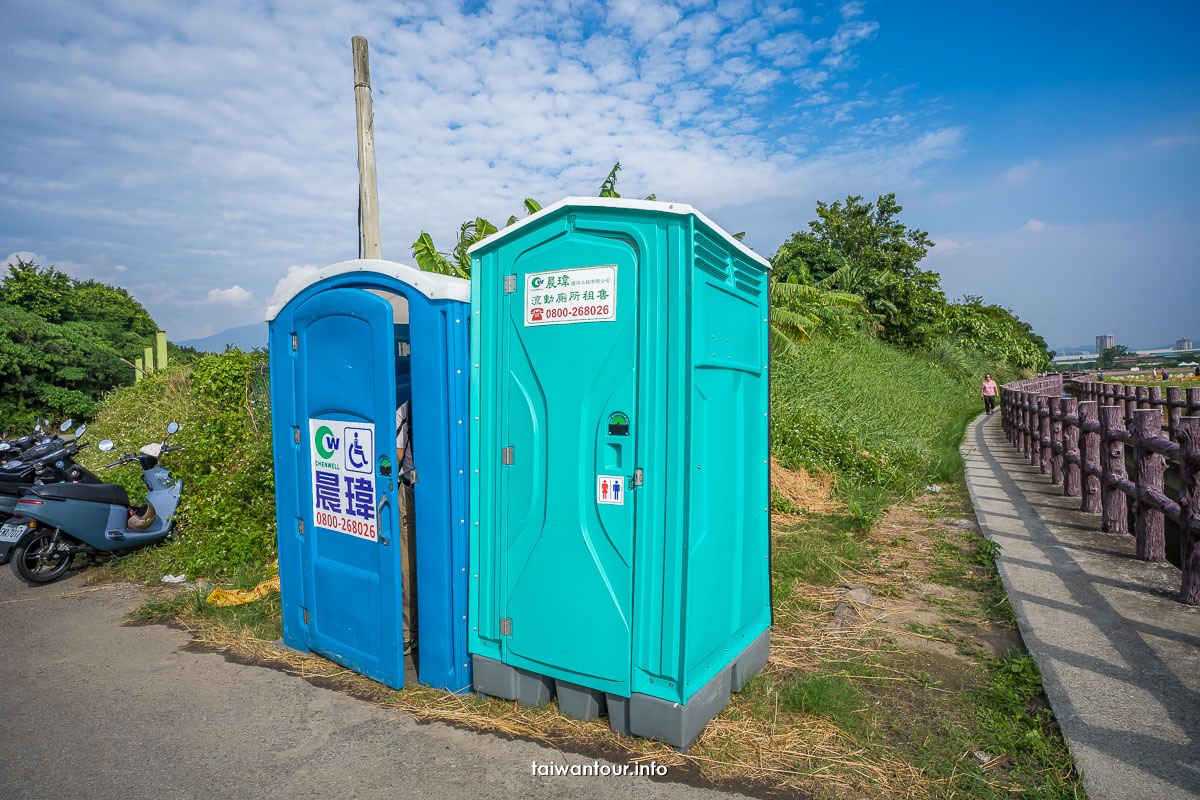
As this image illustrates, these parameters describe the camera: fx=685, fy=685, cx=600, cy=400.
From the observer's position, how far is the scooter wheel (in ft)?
19.2

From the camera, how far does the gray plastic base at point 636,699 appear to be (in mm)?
3105

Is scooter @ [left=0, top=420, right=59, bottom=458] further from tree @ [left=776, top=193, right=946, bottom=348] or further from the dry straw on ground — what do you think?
tree @ [left=776, top=193, right=946, bottom=348]

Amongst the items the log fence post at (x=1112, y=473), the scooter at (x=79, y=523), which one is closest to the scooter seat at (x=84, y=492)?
the scooter at (x=79, y=523)

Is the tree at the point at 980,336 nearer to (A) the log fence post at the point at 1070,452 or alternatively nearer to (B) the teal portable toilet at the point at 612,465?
(A) the log fence post at the point at 1070,452

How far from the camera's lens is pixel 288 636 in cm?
448

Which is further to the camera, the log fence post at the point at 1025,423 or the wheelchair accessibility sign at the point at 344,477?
the log fence post at the point at 1025,423

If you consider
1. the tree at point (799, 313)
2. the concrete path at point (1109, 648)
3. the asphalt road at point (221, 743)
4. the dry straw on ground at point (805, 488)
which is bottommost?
the asphalt road at point (221, 743)

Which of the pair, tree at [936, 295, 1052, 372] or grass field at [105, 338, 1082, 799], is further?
tree at [936, 295, 1052, 372]

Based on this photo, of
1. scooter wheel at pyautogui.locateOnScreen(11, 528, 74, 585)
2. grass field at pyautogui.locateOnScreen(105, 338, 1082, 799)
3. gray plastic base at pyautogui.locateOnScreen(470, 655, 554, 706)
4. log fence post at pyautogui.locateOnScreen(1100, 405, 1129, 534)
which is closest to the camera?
grass field at pyautogui.locateOnScreen(105, 338, 1082, 799)

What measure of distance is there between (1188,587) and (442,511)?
478cm

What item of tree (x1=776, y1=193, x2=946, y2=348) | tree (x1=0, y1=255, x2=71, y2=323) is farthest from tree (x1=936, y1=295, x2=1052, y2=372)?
tree (x1=0, y1=255, x2=71, y2=323)

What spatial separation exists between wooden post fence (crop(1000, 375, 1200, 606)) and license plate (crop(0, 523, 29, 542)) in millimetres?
8951

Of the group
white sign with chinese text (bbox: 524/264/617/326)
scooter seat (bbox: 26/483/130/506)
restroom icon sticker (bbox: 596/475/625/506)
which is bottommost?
scooter seat (bbox: 26/483/130/506)

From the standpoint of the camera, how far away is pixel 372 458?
3781 millimetres
